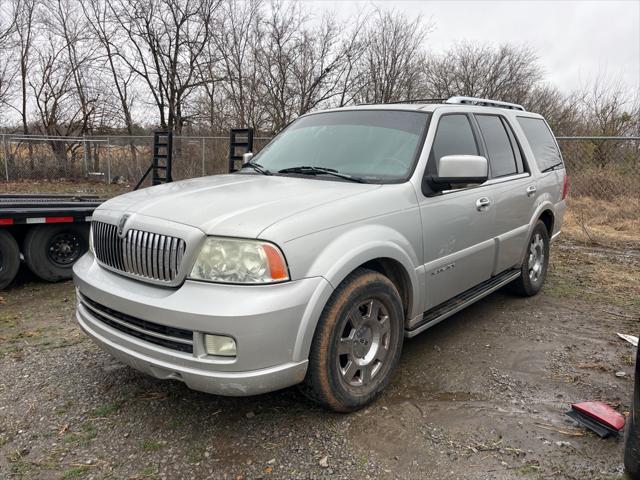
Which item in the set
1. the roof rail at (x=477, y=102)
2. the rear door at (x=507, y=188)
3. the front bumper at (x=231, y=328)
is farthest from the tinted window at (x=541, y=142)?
the front bumper at (x=231, y=328)

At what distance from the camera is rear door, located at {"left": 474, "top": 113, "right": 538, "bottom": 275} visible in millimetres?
4094

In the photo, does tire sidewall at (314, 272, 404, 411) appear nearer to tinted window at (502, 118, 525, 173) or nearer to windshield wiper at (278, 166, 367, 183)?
windshield wiper at (278, 166, 367, 183)

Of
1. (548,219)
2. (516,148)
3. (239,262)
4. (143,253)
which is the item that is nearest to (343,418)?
(239,262)

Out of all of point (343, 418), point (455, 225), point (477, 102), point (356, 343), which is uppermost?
point (477, 102)

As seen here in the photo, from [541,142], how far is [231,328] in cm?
432

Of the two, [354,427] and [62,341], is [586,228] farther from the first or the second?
[62,341]

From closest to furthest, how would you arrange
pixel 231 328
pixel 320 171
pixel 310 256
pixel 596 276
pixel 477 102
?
1. pixel 231 328
2. pixel 310 256
3. pixel 320 171
4. pixel 477 102
5. pixel 596 276

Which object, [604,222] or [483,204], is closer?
[483,204]

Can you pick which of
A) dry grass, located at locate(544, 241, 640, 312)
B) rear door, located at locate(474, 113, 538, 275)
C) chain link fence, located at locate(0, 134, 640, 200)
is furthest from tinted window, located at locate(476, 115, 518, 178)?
chain link fence, located at locate(0, 134, 640, 200)

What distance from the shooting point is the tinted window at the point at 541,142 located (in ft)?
16.0

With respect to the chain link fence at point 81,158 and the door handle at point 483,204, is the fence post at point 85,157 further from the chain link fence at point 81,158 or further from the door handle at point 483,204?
the door handle at point 483,204

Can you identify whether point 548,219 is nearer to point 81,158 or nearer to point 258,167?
point 258,167

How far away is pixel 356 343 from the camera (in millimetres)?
2803

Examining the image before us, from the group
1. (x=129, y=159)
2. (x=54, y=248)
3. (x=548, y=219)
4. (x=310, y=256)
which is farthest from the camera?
(x=129, y=159)
